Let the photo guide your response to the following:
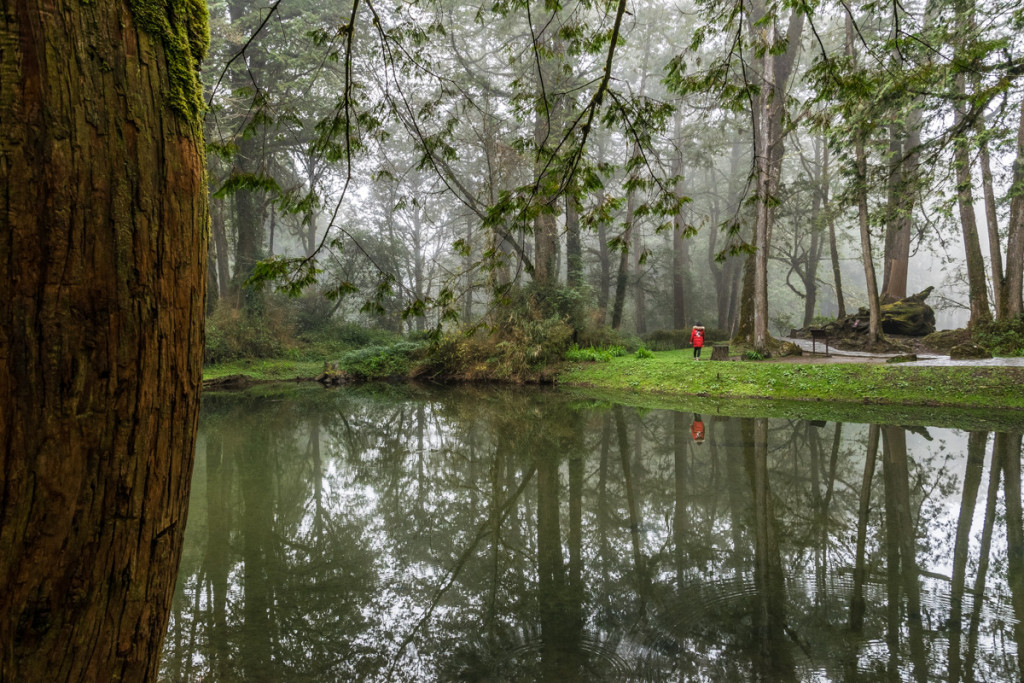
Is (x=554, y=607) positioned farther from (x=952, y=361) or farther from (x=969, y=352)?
(x=969, y=352)

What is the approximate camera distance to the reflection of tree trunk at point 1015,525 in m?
3.06

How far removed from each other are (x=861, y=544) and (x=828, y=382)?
28.3ft

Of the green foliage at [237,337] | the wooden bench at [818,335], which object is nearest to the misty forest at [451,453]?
the wooden bench at [818,335]

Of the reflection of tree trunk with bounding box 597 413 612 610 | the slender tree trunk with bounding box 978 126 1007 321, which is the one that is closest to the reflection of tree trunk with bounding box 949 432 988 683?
the reflection of tree trunk with bounding box 597 413 612 610

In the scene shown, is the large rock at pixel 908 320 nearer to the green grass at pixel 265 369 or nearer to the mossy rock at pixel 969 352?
the mossy rock at pixel 969 352

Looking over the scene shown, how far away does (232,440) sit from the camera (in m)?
8.72

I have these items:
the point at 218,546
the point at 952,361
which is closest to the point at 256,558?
the point at 218,546

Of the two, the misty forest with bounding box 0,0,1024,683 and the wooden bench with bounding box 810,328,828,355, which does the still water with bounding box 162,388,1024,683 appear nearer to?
the misty forest with bounding box 0,0,1024,683

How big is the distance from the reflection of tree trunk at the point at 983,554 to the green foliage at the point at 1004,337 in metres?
7.19

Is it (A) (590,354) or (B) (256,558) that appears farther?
(A) (590,354)

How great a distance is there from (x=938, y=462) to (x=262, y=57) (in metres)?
23.8

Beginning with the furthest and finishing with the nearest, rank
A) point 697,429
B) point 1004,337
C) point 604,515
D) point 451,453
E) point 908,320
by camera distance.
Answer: point 908,320, point 1004,337, point 697,429, point 451,453, point 604,515

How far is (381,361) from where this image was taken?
19.3 metres

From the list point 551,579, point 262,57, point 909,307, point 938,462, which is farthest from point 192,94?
point 262,57
